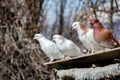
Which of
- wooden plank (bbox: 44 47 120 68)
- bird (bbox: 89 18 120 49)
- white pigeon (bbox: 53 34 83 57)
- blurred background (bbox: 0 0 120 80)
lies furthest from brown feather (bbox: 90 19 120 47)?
blurred background (bbox: 0 0 120 80)

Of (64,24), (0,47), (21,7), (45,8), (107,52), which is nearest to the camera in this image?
(107,52)

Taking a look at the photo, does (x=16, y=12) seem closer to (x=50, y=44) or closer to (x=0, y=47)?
(x=0, y=47)

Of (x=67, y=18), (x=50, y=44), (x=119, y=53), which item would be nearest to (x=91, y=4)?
(x=67, y=18)

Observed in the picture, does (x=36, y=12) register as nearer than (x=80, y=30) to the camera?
No

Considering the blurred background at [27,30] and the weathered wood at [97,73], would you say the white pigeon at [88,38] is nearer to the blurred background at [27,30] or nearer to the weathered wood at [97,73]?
the weathered wood at [97,73]

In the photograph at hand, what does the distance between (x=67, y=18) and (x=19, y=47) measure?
2.78 meters

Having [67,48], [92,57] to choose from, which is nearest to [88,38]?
[92,57]

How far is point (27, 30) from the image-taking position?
695 cm

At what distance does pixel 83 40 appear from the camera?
9.75 feet

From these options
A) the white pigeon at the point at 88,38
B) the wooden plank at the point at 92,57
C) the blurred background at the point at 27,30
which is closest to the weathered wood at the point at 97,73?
the wooden plank at the point at 92,57

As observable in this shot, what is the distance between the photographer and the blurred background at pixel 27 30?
21.4ft

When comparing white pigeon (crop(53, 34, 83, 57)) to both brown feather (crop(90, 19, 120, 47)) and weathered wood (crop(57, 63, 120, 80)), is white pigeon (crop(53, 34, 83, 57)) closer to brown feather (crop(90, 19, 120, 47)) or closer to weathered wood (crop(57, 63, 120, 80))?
weathered wood (crop(57, 63, 120, 80))

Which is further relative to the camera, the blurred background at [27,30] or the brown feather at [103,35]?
the blurred background at [27,30]

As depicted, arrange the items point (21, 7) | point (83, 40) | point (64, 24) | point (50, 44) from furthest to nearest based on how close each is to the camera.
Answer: point (64, 24) → point (21, 7) → point (50, 44) → point (83, 40)
